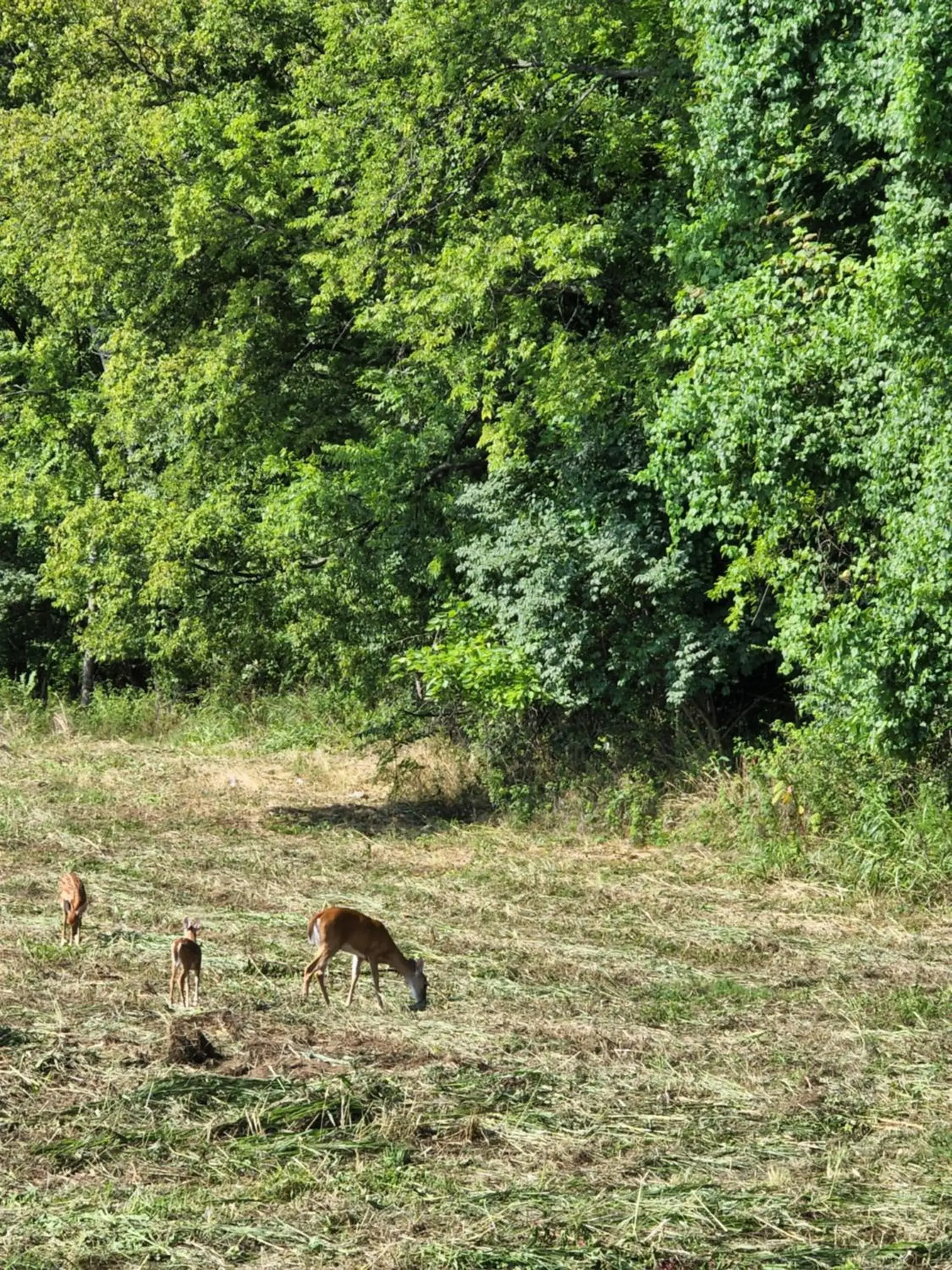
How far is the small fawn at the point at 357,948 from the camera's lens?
9289 mm

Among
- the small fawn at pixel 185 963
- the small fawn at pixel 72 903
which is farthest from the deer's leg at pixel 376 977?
the small fawn at pixel 72 903

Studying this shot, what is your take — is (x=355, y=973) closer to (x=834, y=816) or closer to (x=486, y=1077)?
(x=486, y=1077)

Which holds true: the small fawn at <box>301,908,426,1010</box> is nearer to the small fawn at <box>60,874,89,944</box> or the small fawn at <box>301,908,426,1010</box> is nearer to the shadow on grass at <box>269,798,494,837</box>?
the small fawn at <box>60,874,89,944</box>

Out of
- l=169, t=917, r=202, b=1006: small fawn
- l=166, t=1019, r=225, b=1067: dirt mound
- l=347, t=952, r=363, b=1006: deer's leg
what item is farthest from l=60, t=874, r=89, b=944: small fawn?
l=166, t=1019, r=225, b=1067: dirt mound

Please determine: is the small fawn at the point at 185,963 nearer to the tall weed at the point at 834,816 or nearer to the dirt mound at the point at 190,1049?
the dirt mound at the point at 190,1049

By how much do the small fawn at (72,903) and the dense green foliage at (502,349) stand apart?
20.0ft

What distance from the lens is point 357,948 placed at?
938 centimetres

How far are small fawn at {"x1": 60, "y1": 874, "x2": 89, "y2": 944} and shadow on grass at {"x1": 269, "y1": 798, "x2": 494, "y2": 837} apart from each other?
6262 millimetres

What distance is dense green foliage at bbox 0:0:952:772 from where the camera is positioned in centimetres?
1290

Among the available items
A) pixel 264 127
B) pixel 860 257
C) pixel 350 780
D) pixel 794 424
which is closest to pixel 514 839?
pixel 350 780

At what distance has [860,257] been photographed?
14594 mm

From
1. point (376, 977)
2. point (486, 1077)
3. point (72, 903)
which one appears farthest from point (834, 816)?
point (486, 1077)

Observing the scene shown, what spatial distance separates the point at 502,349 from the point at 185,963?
9821mm

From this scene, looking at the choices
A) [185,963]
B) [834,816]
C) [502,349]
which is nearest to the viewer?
[185,963]
